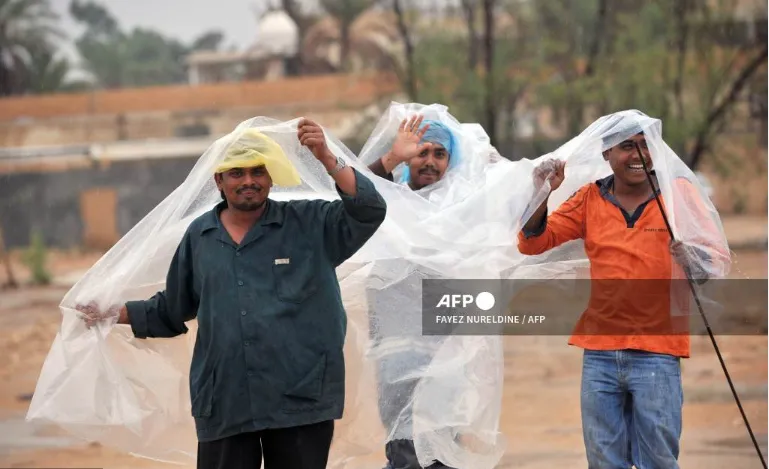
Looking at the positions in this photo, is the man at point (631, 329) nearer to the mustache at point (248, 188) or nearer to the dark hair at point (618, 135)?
the dark hair at point (618, 135)

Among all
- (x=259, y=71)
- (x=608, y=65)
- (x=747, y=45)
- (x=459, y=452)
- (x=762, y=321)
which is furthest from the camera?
(x=259, y=71)

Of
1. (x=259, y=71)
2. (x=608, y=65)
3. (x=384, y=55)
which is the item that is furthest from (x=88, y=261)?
(x=608, y=65)

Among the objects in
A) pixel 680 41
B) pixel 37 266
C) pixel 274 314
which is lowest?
pixel 37 266

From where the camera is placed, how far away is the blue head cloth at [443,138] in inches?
224

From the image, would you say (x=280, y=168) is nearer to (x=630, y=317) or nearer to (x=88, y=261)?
(x=630, y=317)

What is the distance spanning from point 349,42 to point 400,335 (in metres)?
37.2

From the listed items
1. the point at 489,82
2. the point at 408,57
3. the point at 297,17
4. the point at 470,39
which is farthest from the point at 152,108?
the point at 489,82

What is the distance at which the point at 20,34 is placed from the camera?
4600 cm

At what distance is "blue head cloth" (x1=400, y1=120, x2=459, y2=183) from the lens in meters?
5.69

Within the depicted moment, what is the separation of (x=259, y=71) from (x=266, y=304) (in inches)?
1576

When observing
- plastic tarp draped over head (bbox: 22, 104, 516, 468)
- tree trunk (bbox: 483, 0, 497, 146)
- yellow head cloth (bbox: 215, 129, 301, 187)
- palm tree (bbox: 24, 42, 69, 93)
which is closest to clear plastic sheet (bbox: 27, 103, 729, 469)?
plastic tarp draped over head (bbox: 22, 104, 516, 468)

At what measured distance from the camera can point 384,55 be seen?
114 ft

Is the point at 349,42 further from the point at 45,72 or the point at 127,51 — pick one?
the point at 127,51

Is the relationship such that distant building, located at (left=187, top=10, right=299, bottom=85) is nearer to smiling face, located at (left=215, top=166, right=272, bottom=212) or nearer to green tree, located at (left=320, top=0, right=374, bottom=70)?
green tree, located at (left=320, top=0, right=374, bottom=70)
